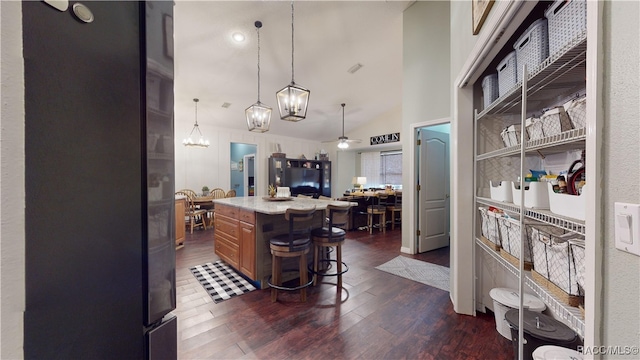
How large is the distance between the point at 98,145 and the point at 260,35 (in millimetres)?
3788

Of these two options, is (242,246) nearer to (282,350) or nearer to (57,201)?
(282,350)

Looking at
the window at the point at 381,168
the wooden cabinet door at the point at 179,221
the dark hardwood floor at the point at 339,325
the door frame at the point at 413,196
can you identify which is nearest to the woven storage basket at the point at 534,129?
the dark hardwood floor at the point at 339,325

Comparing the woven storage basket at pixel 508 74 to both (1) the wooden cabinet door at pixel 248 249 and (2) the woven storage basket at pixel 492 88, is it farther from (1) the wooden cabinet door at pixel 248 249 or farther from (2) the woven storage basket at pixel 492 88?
(1) the wooden cabinet door at pixel 248 249

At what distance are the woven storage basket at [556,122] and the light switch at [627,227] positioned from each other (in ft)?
2.07

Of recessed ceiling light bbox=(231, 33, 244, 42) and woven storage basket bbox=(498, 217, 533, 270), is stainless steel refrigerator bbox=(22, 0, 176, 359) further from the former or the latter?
recessed ceiling light bbox=(231, 33, 244, 42)

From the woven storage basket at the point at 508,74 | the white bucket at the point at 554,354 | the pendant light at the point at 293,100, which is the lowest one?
the white bucket at the point at 554,354

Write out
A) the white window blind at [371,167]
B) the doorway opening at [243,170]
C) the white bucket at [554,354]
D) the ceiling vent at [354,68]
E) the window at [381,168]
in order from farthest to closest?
the white window blind at [371,167]
the window at [381,168]
the doorway opening at [243,170]
the ceiling vent at [354,68]
the white bucket at [554,354]

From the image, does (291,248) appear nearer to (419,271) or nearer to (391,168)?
(419,271)

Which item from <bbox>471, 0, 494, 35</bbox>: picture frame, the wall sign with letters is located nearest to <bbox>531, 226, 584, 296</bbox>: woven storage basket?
<bbox>471, 0, 494, 35</bbox>: picture frame

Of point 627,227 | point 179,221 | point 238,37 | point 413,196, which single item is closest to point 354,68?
point 238,37

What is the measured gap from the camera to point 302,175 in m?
7.57

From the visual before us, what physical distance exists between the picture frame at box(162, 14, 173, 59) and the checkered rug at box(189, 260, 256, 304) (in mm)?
2411

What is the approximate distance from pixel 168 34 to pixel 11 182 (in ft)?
1.19

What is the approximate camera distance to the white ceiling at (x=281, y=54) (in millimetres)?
3117
